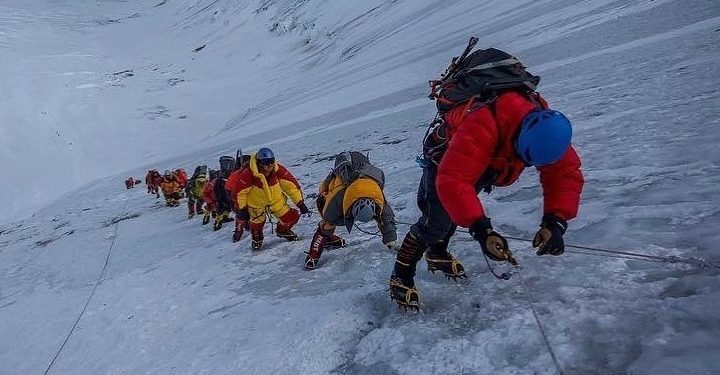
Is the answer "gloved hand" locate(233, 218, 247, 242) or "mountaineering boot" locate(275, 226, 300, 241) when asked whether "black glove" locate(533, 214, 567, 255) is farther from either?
"gloved hand" locate(233, 218, 247, 242)

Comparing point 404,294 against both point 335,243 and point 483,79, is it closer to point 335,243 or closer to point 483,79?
point 483,79

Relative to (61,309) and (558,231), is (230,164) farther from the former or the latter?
(558,231)

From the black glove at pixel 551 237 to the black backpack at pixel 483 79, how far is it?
0.64m

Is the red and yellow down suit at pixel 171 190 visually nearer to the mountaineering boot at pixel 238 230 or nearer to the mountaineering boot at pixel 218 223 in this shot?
the mountaineering boot at pixel 218 223

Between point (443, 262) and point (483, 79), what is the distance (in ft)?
4.45

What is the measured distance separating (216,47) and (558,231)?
1974 inches

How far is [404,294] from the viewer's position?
3088 millimetres

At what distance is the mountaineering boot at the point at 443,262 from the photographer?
11.0 ft

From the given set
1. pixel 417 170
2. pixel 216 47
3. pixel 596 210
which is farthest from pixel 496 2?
pixel 216 47

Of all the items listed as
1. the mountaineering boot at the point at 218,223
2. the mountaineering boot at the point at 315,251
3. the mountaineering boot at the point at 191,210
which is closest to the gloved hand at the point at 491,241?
the mountaineering boot at the point at 315,251

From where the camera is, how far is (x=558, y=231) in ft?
7.88

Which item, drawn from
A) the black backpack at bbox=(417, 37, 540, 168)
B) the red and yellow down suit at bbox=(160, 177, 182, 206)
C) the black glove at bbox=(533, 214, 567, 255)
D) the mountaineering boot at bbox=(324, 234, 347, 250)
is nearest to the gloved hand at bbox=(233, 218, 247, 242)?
the mountaineering boot at bbox=(324, 234, 347, 250)

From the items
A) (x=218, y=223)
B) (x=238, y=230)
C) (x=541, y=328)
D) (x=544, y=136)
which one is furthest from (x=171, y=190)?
(x=544, y=136)

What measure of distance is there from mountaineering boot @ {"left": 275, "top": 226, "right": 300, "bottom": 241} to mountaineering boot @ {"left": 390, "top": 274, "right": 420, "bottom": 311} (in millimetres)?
2746
